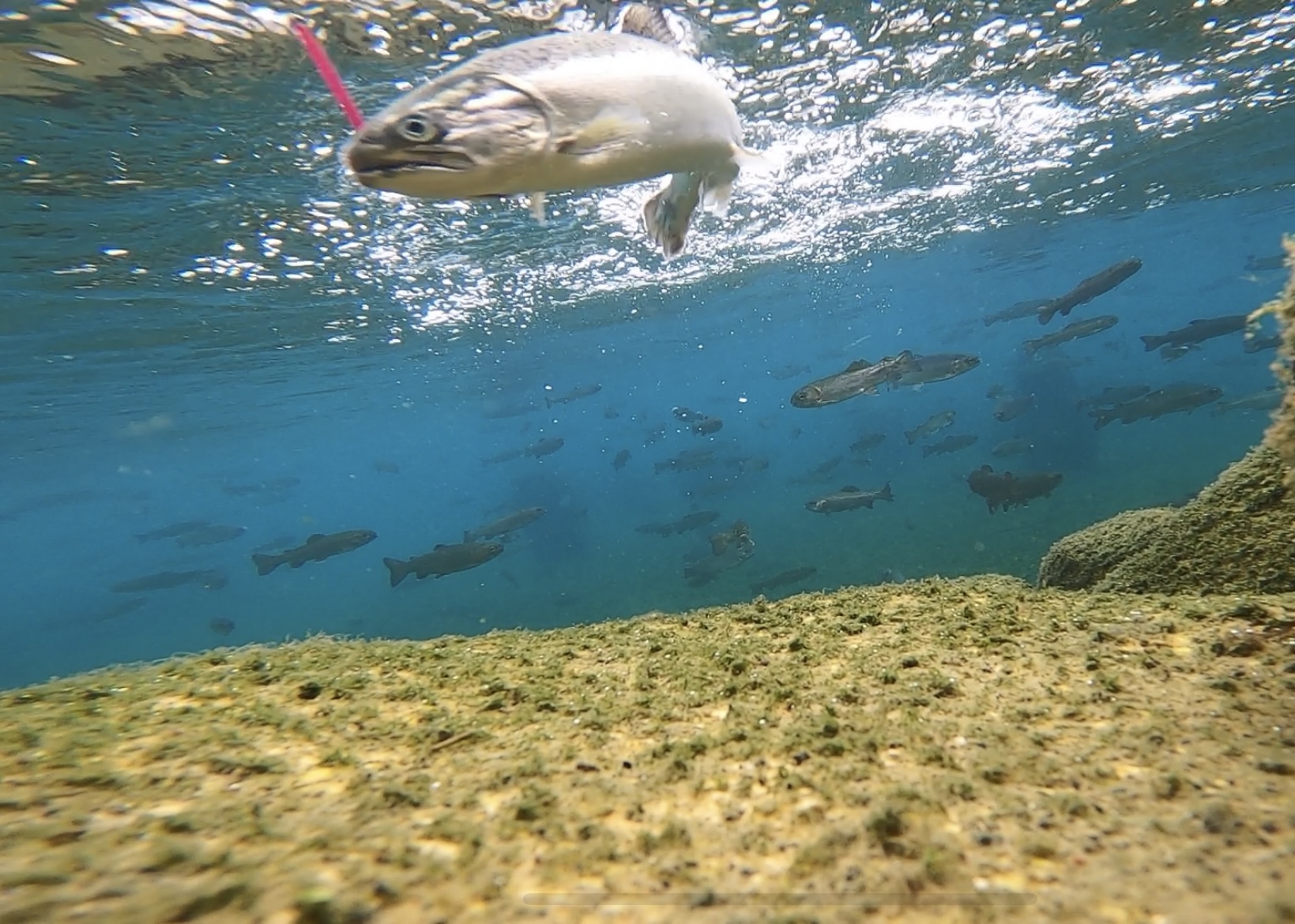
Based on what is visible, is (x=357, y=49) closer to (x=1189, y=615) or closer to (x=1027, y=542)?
(x=1189, y=615)

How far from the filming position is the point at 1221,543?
3406 mm

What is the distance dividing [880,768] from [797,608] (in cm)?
163

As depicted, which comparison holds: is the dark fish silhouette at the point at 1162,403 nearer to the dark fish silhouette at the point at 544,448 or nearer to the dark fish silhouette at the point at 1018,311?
the dark fish silhouette at the point at 1018,311

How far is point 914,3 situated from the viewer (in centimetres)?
798

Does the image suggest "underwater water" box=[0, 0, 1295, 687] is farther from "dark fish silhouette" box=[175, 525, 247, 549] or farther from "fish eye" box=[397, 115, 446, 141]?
"fish eye" box=[397, 115, 446, 141]

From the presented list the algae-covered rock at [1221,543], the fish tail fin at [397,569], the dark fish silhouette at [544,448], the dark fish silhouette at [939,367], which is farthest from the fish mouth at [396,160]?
the dark fish silhouette at [544,448]

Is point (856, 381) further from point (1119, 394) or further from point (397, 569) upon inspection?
point (1119, 394)

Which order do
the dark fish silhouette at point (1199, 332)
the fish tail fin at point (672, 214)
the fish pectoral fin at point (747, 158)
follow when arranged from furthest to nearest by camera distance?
the dark fish silhouette at point (1199, 332) < the fish tail fin at point (672, 214) < the fish pectoral fin at point (747, 158)

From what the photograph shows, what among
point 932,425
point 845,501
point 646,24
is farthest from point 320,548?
A: point 932,425

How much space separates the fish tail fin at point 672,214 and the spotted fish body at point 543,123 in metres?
0.66

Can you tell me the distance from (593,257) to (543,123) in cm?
1555

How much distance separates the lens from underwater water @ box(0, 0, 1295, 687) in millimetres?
7375

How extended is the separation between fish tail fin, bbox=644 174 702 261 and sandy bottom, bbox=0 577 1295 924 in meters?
2.64

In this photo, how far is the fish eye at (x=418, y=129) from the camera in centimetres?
215
